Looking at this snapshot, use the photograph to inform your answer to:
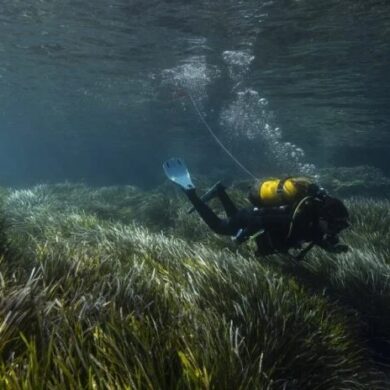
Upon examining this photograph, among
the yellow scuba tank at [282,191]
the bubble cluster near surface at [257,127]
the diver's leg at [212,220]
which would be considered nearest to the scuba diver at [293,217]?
the yellow scuba tank at [282,191]

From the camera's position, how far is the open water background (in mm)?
17078

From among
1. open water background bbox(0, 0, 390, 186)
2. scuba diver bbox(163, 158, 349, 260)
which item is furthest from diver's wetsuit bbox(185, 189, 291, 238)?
open water background bbox(0, 0, 390, 186)

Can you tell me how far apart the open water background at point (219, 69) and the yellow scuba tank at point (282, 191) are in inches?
453

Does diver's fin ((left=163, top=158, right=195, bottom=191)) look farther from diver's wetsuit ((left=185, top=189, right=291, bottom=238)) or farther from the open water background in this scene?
the open water background

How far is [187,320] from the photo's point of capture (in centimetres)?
359

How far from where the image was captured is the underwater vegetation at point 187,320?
2.70 m

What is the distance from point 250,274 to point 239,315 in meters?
→ 1.02

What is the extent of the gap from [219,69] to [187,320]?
22765 mm

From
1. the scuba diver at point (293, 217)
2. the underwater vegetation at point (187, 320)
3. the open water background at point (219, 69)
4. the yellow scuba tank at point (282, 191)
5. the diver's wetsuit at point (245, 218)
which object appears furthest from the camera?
the open water background at point (219, 69)

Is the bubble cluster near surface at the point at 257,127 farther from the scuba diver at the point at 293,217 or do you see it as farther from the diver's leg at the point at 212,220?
the scuba diver at the point at 293,217

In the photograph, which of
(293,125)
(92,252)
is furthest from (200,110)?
(92,252)

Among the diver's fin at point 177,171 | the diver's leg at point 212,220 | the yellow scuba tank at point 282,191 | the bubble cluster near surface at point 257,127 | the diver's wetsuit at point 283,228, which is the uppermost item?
the yellow scuba tank at point 282,191

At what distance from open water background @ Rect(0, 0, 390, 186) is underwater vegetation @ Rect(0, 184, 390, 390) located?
42.3 ft

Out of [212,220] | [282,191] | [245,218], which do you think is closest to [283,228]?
[282,191]
